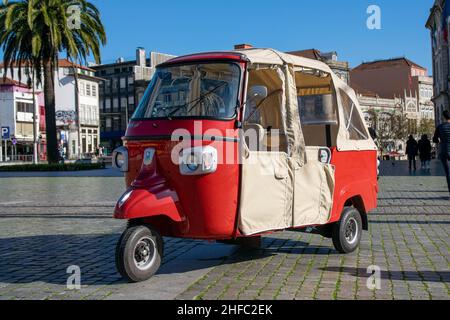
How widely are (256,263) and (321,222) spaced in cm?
86

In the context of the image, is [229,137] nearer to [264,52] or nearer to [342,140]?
[264,52]

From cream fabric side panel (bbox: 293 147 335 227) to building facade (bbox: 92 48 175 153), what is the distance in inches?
3910

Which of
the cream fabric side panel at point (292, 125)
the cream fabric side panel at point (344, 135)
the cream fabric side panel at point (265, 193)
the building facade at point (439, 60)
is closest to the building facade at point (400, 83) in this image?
the building facade at point (439, 60)

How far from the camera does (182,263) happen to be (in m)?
6.62

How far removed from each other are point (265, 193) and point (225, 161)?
0.63 m

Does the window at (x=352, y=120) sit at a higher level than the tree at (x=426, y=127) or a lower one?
lower

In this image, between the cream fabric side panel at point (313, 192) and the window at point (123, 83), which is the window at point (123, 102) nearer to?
the window at point (123, 83)

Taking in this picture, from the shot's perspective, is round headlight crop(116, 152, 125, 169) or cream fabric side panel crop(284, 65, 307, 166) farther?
cream fabric side panel crop(284, 65, 307, 166)

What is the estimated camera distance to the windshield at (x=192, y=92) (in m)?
5.77

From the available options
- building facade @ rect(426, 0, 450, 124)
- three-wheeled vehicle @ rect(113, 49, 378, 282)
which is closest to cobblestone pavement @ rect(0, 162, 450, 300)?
three-wheeled vehicle @ rect(113, 49, 378, 282)

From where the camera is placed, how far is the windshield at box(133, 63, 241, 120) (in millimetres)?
5770

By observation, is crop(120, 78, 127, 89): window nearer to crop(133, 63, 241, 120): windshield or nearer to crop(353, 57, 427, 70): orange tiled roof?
crop(353, 57, 427, 70): orange tiled roof

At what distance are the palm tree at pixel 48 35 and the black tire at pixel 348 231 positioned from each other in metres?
27.3

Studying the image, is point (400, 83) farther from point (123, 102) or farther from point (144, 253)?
point (144, 253)
